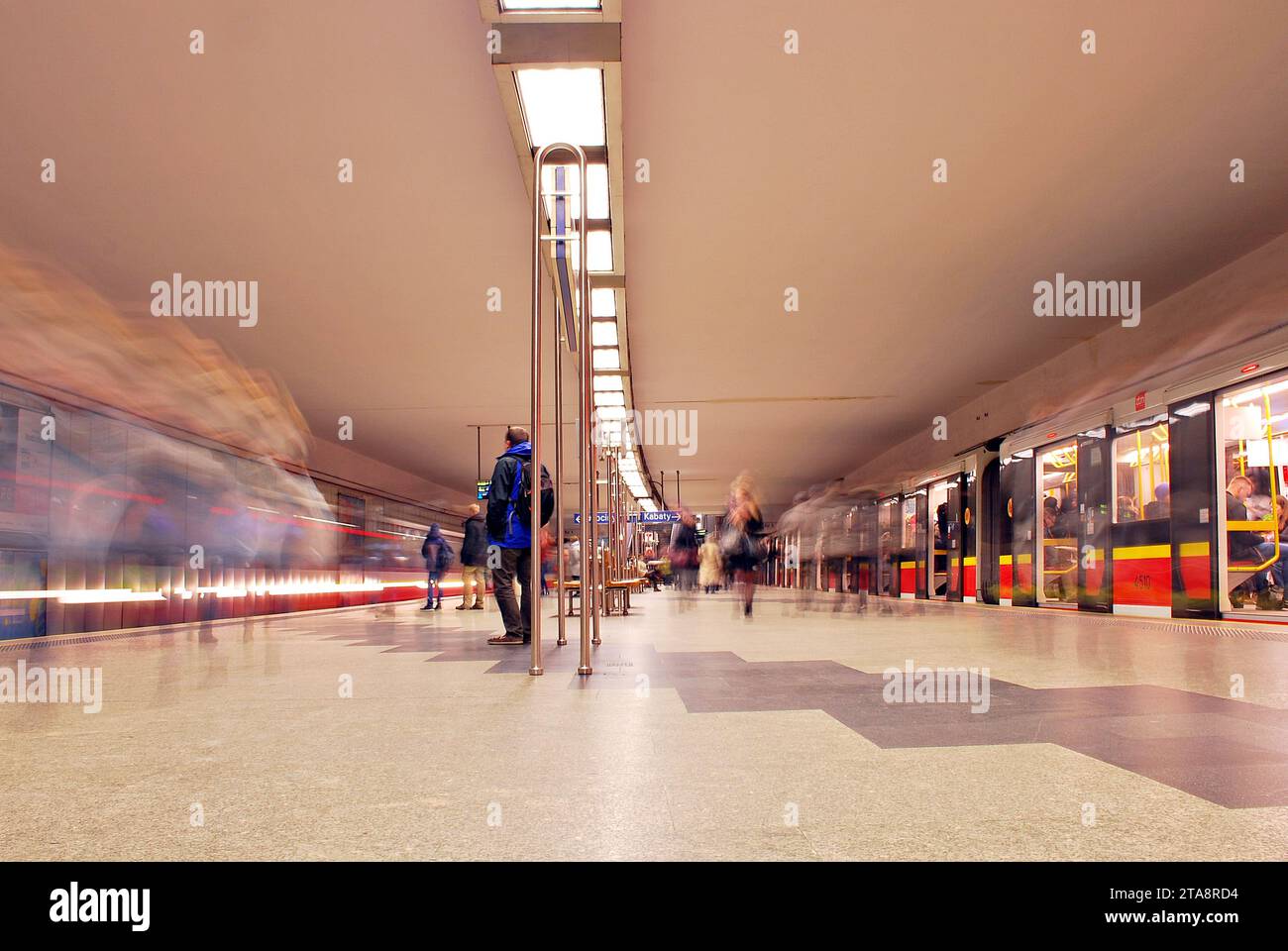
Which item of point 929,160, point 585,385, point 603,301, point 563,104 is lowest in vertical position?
point 585,385

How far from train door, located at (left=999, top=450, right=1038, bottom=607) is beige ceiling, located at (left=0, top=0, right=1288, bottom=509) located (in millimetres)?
3136

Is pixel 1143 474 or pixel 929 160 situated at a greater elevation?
pixel 929 160

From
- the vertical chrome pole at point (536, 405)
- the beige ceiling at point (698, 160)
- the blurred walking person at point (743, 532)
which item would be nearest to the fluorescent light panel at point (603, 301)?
the beige ceiling at point (698, 160)

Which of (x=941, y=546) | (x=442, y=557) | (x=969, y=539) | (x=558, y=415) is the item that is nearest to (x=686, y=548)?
(x=442, y=557)

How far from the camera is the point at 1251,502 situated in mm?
9367

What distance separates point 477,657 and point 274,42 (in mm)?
4381

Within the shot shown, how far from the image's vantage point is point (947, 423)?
18969mm

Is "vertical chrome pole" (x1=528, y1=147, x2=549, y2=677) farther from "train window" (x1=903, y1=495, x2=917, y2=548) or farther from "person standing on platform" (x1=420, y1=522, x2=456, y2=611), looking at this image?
"train window" (x1=903, y1=495, x2=917, y2=548)

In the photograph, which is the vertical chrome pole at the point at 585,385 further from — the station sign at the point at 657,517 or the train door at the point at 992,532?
the station sign at the point at 657,517

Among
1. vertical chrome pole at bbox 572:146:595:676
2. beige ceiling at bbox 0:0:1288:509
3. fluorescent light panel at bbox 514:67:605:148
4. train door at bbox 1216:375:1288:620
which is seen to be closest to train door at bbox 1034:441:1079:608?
beige ceiling at bbox 0:0:1288:509

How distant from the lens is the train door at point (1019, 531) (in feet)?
48.1

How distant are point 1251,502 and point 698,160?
7552 millimetres

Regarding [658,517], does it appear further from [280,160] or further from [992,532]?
[280,160]
